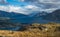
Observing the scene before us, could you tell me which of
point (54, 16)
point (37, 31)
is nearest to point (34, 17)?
point (37, 31)

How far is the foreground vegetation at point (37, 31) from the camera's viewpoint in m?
3.28

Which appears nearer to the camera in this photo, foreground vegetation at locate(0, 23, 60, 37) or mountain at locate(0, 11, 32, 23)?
foreground vegetation at locate(0, 23, 60, 37)

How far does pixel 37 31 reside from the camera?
331 centimetres

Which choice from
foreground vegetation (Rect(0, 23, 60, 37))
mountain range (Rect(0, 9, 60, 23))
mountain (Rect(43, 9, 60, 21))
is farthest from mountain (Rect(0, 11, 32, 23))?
mountain (Rect(43, 9, 60, 21))

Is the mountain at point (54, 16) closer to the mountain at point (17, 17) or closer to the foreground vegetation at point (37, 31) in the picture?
the foreground vegetation at point (37, 31)

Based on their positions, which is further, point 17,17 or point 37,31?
point 17,17

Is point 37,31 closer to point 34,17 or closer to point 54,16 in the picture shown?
point 34,17

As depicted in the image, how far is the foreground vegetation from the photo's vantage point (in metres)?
3.28

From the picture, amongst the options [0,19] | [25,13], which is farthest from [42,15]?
[0,19]

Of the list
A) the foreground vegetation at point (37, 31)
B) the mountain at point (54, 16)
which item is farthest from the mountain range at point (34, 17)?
the foreground vegetation at point (37, 31)

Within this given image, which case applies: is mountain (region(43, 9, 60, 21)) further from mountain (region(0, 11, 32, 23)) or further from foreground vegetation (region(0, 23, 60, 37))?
mountain (region(0, 11, 32, 23))

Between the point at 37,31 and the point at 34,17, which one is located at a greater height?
the point at 34,17

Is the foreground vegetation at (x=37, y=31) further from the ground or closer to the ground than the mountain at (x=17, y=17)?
closer to the ground

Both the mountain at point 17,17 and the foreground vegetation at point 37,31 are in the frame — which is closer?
the foreground vegetation at point 37,31
